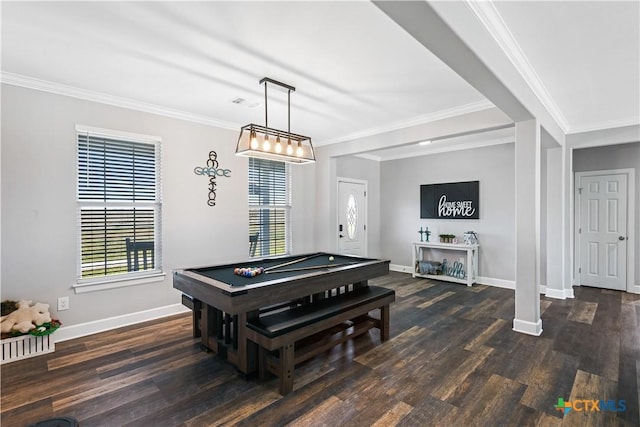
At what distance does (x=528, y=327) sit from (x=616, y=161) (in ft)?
12.4

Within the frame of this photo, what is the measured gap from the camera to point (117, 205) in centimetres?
365

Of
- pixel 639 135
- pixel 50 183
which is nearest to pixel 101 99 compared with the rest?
pixel 50 183

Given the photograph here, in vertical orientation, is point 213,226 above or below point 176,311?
above

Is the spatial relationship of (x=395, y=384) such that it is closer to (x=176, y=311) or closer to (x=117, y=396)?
(x=117, y=396)

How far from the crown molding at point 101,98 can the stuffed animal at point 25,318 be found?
6.87 ft

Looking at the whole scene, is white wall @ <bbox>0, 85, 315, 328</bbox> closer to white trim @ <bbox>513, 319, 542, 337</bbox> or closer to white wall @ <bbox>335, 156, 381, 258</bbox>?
white wall @ <bbox>335, 156, 381, 258</bbox>

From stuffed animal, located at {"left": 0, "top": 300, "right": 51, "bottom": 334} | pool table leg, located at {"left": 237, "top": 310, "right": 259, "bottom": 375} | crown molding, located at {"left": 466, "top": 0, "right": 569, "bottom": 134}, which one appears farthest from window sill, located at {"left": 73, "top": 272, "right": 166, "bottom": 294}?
crown molding, located at {"left": 466, "top": 0, "right": 569, "bottom": 134}

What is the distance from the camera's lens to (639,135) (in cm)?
425

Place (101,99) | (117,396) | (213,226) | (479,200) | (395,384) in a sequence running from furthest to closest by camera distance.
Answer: (479,200), (213,226), (101,99), (395,384), (117,396)

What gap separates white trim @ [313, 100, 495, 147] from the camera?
12.1 feet

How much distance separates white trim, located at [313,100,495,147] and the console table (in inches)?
100.0

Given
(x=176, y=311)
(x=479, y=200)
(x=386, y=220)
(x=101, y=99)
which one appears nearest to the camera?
(x=101, y=99)

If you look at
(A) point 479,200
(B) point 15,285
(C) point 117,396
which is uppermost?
(A) point 479,200

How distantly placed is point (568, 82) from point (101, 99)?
4.87m
